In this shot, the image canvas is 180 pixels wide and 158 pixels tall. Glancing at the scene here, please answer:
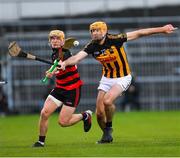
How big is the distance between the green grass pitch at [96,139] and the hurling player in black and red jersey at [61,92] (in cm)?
50

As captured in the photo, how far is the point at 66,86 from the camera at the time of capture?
1880cm

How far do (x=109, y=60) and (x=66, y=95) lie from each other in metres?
1.22

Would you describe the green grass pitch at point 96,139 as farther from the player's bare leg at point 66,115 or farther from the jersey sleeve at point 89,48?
the jersey sleeve at point 89,48

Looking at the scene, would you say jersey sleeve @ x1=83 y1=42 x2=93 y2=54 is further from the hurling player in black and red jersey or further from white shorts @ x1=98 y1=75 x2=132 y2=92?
white shorts @ x1=98 y1=75 x2=132 y2=92

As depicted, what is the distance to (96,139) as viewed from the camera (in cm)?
2069

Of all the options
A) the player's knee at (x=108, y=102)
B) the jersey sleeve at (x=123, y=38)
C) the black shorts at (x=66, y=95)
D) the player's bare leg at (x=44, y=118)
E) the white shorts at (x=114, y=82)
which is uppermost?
the jersey sleeve at (x=123, y=38)

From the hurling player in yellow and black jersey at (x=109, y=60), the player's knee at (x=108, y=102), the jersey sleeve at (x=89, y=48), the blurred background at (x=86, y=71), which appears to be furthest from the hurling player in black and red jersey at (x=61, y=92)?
the blurred background at (x=86, y=71)

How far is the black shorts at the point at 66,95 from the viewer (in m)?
18.8

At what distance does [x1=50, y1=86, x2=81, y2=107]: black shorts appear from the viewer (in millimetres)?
18797

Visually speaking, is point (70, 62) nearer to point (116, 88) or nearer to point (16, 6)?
point (116, 88)

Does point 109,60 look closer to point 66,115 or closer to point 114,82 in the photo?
point 114,82

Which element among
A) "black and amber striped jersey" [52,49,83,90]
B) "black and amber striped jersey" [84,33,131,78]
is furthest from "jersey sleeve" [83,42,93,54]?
"black and amber striped jersey" [52,49,83,90]

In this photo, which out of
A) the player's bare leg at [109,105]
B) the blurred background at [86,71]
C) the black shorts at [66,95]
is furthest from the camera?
the blurred background at [86,71]

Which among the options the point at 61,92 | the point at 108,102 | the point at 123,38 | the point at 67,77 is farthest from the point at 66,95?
the point at 123,38
